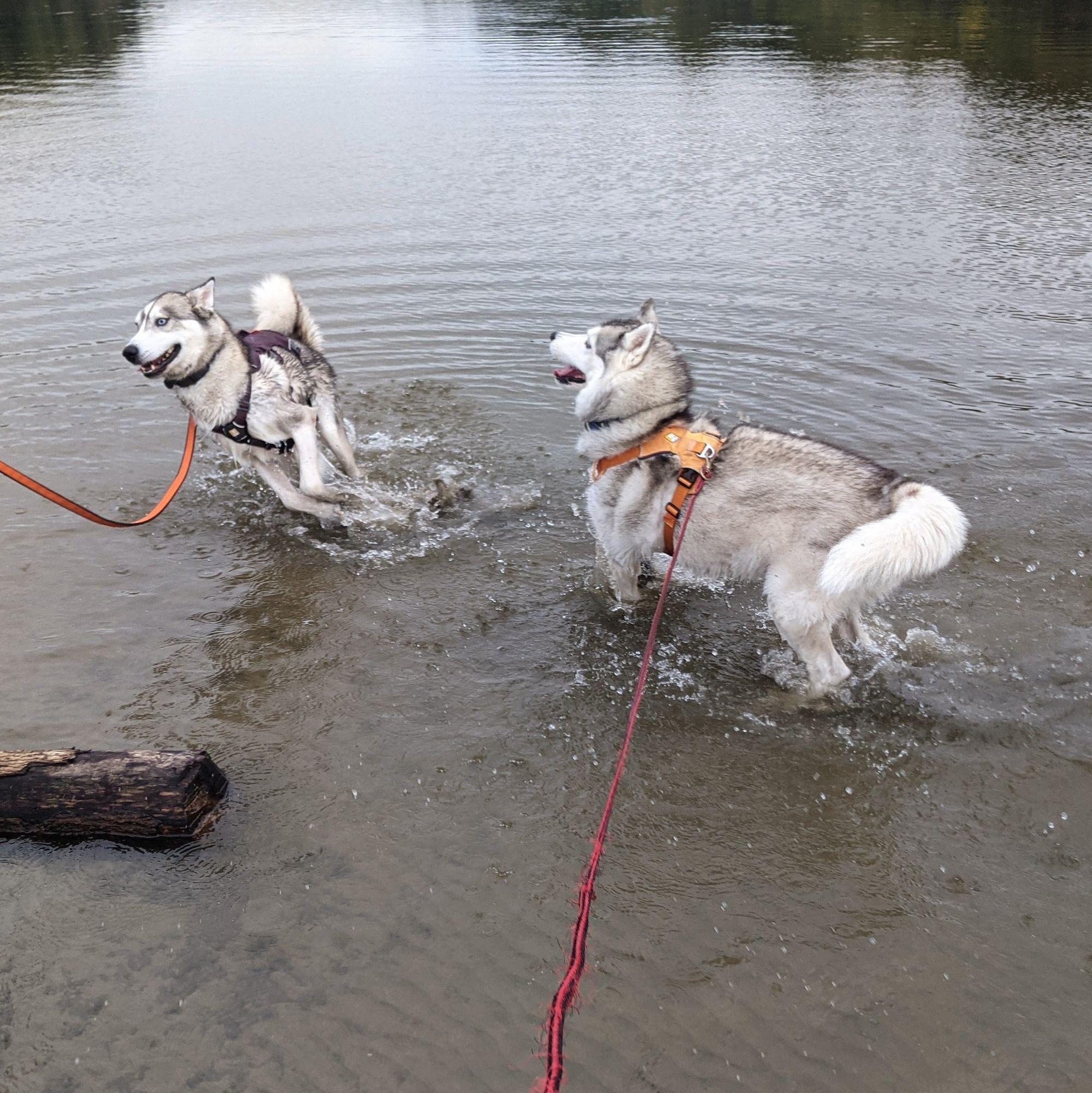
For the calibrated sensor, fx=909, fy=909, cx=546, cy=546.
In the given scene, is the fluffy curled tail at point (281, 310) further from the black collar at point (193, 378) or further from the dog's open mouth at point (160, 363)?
the dog's open mouth at point (160, 363)

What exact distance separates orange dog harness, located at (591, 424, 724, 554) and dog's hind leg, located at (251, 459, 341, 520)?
272cm

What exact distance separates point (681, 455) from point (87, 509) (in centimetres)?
438

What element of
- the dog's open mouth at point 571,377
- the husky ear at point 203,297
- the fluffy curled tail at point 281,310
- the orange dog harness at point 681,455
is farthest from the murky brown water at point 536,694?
the husky ear at point 203,297

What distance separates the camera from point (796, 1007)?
3.56 m

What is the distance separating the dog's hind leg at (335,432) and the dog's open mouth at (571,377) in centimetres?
234

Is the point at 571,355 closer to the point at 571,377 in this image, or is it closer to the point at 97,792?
the point at 571,377

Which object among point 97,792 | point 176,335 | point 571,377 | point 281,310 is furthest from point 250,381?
point 97,792

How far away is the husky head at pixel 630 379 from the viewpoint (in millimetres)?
5551

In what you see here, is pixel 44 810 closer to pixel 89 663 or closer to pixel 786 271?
pixel 89 663

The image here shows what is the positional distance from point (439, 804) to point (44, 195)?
15553 mm

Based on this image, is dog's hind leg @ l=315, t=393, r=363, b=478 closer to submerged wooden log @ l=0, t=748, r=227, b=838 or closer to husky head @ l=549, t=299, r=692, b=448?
husky head @ l=549, t=299, r=692, b=448

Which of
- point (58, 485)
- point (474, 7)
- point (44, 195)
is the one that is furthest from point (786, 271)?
point (474, 7)

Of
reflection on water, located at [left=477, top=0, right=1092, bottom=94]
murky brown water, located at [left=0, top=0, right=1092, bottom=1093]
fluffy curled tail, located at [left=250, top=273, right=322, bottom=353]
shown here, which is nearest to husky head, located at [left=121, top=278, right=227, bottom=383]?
fluffy curled tail, located at [left=250, top=273, right=322, bottom=353]

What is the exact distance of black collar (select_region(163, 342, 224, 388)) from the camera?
6711mm
